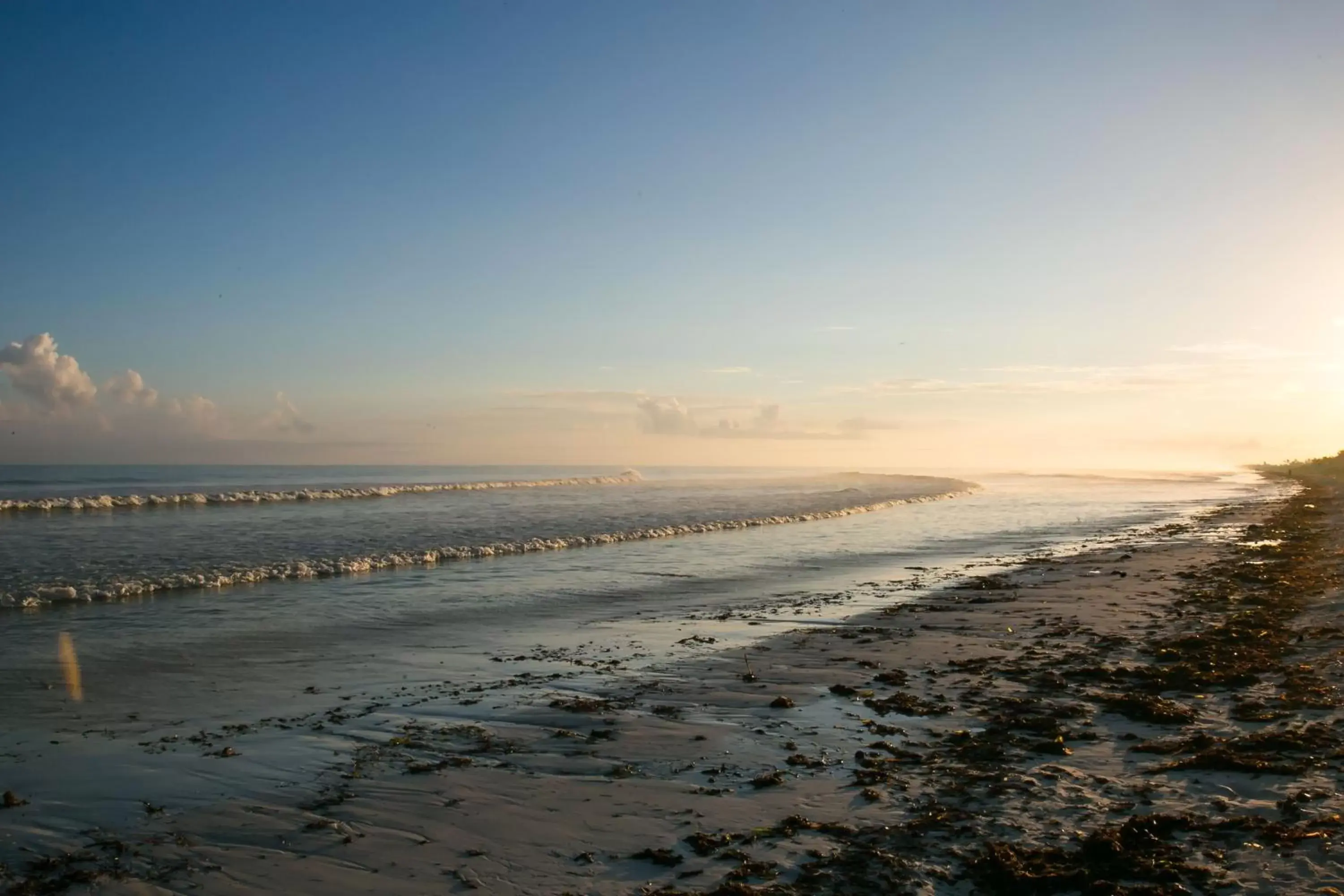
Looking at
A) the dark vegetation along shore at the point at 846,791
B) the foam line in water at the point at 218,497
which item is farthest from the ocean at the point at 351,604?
the dark vegetation along shore at the point at 846,791

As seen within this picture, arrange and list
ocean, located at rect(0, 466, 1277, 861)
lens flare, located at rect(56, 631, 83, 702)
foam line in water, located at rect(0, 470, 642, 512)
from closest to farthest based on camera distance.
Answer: ocean, located at rect(0, 466, 1277, 861), lens flare, located at rect(56, 631, 83, 702), foam line in water, located at rect(0, 470, 642, 512)

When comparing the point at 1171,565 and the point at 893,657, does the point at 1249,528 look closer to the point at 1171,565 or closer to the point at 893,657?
the point at 1171,565

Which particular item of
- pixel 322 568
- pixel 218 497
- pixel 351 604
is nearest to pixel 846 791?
pixel 351 604

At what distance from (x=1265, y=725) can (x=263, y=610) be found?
555 inches

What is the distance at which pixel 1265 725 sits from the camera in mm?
7395

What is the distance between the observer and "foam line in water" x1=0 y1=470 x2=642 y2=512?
124 ft

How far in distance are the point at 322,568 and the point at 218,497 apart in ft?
95.7

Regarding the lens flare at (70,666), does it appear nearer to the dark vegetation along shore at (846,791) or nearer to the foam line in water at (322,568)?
the foam line in water at (322,568)

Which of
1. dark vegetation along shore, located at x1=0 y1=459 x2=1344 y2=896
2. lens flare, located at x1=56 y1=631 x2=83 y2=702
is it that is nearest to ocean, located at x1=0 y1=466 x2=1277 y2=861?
lens flare, located at x1=56 y1=631 x2=83 y2=702

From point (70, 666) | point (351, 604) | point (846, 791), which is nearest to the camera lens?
point (846, 791)

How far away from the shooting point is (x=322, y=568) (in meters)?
19.0

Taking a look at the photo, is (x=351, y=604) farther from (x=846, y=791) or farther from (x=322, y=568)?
(x=846, y=791)

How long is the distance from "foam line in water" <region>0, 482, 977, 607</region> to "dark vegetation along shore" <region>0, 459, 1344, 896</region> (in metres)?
10.8

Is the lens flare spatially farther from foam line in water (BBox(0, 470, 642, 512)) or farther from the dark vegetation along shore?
foam line in water (BBox(0, 470, 642, 512))
